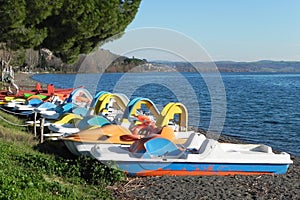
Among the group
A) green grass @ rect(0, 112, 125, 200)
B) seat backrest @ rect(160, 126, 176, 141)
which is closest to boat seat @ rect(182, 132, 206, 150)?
seat backrest @ rect(160, 126, 176, 141)

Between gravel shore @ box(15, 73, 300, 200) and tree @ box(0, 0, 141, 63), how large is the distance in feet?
23.3

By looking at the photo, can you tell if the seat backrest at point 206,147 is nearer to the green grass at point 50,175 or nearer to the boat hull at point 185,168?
the boat hull at point 185,168

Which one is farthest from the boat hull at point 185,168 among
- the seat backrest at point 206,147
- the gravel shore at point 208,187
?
the seat backrest at point 206,147

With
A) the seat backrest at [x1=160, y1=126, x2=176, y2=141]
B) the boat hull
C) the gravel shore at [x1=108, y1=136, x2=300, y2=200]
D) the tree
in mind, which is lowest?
the gravel shore at [x1=108, y1=136, x2=300, y2=200]

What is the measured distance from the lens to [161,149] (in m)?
11.9

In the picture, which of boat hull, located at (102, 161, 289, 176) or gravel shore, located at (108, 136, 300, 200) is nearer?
gravel shore, located at (108, 136, 300, 200)

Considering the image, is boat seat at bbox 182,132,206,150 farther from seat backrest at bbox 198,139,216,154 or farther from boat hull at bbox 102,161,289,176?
boat hull at bbox 102,161,289,176

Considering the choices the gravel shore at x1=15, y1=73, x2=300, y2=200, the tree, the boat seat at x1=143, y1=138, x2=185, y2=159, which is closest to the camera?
the gravel shore at x1=15, y1=73, x2=300, y2=200

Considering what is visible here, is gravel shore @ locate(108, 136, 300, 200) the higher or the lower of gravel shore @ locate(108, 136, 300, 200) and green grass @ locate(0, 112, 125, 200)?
the lower

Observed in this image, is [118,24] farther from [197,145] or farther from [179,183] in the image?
[179,183]

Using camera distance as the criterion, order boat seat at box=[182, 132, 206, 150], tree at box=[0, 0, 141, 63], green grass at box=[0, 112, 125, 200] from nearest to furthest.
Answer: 1. green grass at box=[0, 112, 125, 200]
2. boat seat at box=[182, 132, 206, 150]
3. tree at box=[0, 0, 141, 63]

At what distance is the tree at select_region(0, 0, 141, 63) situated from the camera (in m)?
15.5

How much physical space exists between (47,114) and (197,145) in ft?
27.9

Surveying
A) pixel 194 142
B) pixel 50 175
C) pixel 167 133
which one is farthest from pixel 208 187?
pixel 50 175
